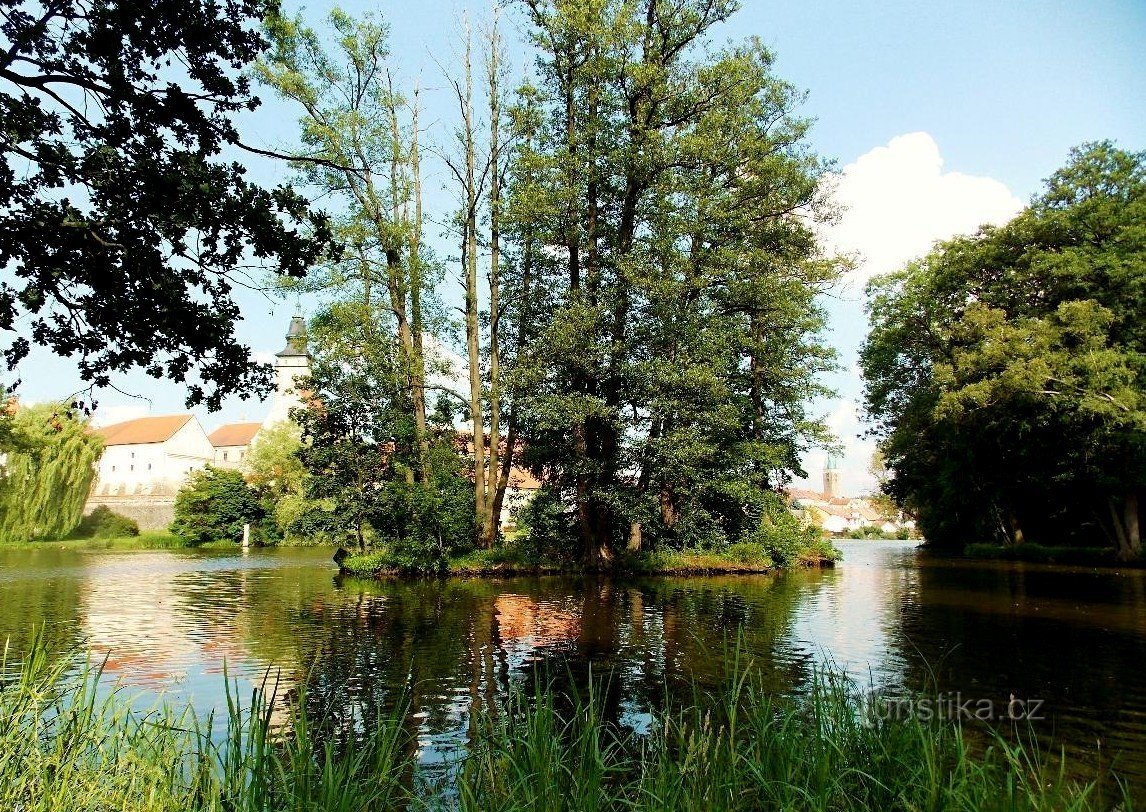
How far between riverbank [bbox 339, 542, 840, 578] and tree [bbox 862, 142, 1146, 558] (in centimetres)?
994

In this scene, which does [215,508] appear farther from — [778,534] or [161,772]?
[161,772]

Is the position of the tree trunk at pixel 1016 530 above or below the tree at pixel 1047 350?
below

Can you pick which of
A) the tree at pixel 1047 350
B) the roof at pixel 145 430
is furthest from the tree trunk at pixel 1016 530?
the roof at pixel 145 430

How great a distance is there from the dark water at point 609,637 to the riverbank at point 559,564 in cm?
105

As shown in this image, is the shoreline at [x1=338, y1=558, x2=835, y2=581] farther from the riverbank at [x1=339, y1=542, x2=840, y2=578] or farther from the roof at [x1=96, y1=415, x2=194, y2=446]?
the roof at [x1=96, y1=415, x2=194, y2=446]

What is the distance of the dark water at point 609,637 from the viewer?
9.32 metres

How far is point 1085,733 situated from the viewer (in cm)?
799

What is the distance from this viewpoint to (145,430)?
95.2 metres

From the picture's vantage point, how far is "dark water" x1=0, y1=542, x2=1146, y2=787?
9.32 meters

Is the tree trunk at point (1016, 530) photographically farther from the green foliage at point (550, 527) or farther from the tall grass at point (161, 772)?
the tall grass at point (161, 772)

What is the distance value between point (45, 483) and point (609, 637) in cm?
5105

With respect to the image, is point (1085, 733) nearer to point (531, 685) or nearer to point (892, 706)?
point (892, 706)

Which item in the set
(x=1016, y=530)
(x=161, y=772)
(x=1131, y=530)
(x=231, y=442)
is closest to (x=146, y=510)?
(x=231, y=442)

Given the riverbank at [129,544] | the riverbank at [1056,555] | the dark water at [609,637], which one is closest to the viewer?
the dark water at [609,637]
